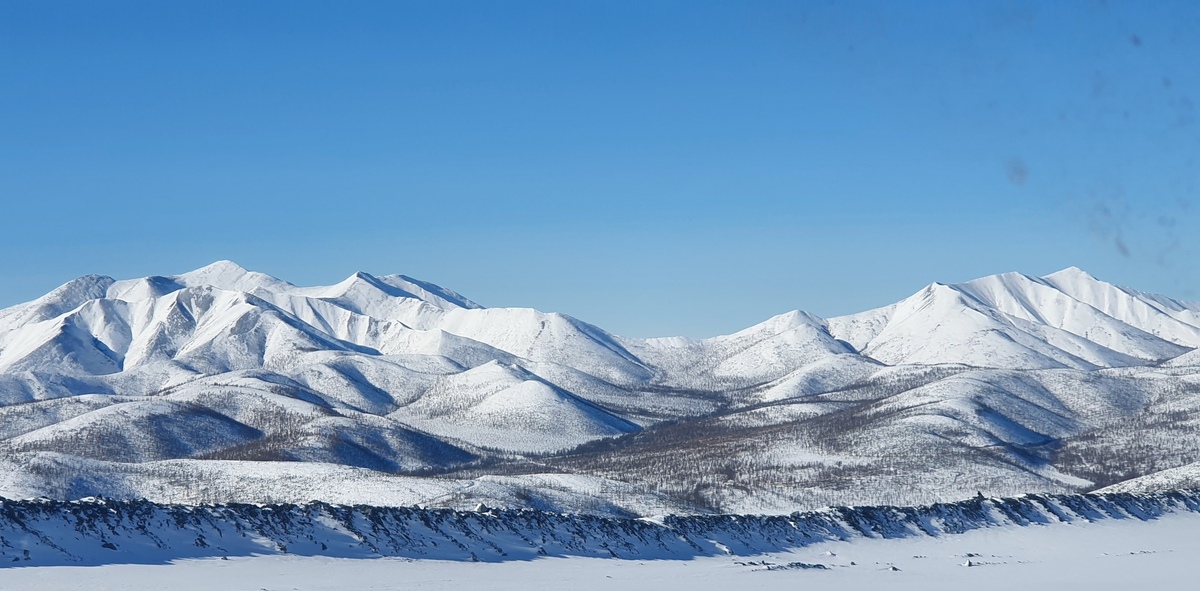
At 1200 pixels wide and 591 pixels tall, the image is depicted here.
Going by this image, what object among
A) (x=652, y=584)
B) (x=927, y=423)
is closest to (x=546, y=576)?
(x=652, y=584)

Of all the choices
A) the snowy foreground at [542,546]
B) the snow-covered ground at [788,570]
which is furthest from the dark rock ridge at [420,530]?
the snow-covered ground at [788,570]

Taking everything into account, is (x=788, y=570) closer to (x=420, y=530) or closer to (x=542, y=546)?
(x=542, y=546)

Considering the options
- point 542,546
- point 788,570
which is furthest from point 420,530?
point 788,570

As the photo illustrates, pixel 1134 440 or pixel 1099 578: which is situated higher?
pixel 1134 440

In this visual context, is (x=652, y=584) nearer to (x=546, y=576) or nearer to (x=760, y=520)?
(x=546, y=576)

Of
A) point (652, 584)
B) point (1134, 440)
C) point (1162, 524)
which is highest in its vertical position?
point (1134, 440)

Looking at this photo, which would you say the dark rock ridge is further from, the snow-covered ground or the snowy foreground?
the snow-covered ground

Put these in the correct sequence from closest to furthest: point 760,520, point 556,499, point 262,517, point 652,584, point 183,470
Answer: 1. point 652,584
2. point 262,517
3. point 760,520
4. point 556,499
5. point 183,470
